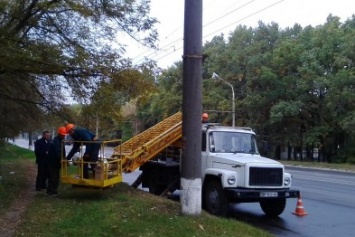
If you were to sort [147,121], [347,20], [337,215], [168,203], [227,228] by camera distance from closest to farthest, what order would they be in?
[227,228] < [168,203] < [337,215] < [347,20] < [147,121]

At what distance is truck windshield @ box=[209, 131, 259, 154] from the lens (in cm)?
1379

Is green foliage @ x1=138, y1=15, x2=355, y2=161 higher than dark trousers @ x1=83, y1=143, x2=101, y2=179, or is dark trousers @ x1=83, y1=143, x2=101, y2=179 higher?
green foliage @ x1=138, y1=15, x2=355, y2=161

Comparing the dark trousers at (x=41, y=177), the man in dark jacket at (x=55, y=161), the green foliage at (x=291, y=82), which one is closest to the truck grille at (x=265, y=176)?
the man in dark jacket at (x=55, y=161)

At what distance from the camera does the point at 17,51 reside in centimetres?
1277

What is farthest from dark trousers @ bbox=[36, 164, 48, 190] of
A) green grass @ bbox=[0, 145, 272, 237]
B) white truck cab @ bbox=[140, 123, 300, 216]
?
white truck cab @ bbox=[140, 123, 300, 216]

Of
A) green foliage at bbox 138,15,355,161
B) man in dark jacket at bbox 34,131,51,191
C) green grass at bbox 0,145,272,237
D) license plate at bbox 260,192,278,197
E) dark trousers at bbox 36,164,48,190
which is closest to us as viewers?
green grass at bbox 0,145,272,237

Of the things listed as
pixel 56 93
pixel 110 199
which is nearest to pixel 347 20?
pixel 56 93

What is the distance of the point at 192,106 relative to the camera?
10492 millimetres

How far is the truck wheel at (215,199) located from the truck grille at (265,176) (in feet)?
2.46

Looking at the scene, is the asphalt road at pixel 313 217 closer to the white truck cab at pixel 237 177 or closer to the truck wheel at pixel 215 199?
the white truck cab at pixel 237 177

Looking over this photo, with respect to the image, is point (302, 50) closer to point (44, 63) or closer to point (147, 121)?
point (147, 121)

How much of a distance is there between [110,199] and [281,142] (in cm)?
4283

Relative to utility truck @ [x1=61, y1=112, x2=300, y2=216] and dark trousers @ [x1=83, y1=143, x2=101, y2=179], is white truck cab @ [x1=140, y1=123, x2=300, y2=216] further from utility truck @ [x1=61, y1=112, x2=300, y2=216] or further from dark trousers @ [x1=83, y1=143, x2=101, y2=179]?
dark trousers @ [x1=83, y1=143, x2=101, y2=179]

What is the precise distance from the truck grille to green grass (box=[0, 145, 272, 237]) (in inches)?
80.4
